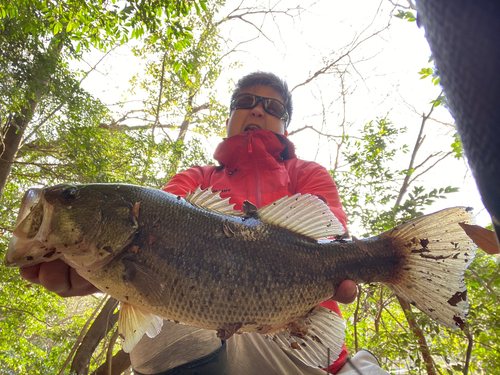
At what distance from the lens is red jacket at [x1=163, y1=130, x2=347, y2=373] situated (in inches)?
76.2

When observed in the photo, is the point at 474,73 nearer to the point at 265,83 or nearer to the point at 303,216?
the point at 303,216

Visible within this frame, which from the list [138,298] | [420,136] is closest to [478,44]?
[138,298]

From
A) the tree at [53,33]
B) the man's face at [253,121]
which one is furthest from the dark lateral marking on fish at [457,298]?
the tree at [53,33]

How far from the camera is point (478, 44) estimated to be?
0.70 ft

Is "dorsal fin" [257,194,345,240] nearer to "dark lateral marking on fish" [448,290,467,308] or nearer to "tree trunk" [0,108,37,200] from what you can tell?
"dark lateral marking on fish" [448,290,467,308]

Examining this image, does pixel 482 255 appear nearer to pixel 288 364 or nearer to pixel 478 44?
pixel 288 364

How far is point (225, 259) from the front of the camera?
101 centimetres

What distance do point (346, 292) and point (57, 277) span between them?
1254 mm

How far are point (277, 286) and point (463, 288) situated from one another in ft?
2.45

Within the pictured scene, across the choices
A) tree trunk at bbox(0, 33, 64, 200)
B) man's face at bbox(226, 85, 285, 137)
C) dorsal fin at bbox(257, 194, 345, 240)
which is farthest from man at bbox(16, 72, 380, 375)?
tree trunk at bbox(0, 33, 64, 200)

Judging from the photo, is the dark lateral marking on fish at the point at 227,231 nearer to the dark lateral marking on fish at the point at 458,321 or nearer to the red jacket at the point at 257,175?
the red jacket at the point at 257,175

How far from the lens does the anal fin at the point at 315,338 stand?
3.65 feet

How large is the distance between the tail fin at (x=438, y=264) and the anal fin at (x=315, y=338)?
0.33 m

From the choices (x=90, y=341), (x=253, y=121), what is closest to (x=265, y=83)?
(x=253, y=121)
